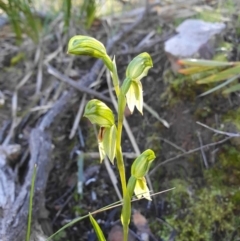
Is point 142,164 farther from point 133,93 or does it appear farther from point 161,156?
point 161,156

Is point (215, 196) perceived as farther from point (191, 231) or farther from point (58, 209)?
point (58, 209)

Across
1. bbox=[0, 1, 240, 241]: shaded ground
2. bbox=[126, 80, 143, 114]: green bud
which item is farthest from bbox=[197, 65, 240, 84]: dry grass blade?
bbox=[126, 80, 143, 114]: green bud

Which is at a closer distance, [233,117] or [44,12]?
[233,117]

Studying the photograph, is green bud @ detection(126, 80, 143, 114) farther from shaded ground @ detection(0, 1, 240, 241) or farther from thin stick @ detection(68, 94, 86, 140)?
thin stick @ detection(68, 94, 86, 140)

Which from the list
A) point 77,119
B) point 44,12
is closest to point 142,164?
point 77,119

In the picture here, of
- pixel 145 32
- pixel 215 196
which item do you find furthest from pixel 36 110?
pixel 215 196

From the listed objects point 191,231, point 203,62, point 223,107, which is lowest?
point 191,231
